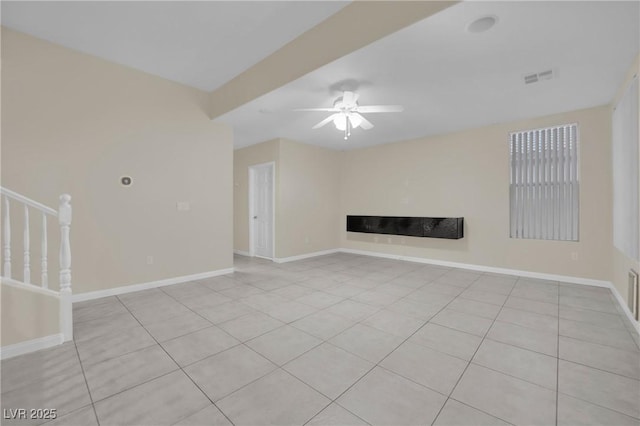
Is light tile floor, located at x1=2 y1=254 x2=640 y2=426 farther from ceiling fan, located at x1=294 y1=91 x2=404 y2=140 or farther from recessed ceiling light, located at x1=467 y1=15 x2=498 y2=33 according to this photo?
recessed ceiling light, located at x1=467 y1=15 x2=498 y2=33

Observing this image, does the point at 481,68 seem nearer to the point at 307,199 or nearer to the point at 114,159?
the point at 307,199

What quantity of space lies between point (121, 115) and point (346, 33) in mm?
3098

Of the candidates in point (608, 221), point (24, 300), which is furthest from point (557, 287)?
point (24, 300)

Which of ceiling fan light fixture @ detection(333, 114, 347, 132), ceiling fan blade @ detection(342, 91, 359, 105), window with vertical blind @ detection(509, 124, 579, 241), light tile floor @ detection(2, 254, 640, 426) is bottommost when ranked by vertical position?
light tile floor @ detection(2, 254, 640, 426)

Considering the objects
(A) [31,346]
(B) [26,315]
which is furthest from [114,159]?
(A) [31,346]

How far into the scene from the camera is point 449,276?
14.8ft

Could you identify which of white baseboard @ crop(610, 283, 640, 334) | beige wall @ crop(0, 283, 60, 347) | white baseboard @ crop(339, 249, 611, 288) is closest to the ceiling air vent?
white baseboard @ crop(610, 283, 640, 334)

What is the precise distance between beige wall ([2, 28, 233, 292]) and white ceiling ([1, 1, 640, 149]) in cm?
34

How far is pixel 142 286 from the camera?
3.77 m

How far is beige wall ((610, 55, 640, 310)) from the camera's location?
8.81ft

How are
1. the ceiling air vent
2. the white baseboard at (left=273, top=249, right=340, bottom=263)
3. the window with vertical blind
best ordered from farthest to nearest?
the white baseboard at (left=273, top=249, right=340, bottom=263) → the window with vertical blind → the ceiling air vent

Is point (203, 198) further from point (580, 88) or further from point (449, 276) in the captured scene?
point (580, 88)

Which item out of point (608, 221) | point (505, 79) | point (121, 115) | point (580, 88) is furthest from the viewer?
point (608, 221)

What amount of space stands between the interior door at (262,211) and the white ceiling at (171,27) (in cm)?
288
